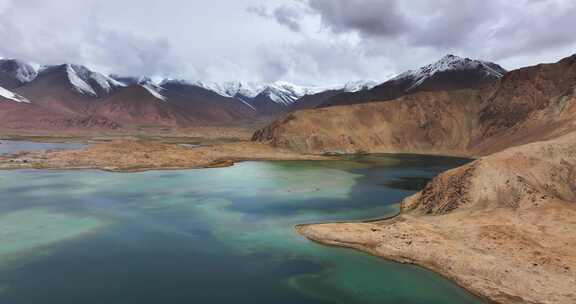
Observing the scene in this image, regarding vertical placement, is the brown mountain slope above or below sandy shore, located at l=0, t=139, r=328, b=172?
above

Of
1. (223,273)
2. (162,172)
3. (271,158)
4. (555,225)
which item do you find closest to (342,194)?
(555,225)

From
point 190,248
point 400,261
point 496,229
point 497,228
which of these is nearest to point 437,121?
point 497,228

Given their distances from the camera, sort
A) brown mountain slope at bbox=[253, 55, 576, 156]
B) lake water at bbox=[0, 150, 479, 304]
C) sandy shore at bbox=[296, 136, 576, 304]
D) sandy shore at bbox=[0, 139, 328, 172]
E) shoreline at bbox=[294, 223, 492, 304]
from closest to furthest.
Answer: lake water at bbox=[0, 150, 479, 304], shoreline at bbox=[294, 223, 492, 304], sandy shore at bbox=[296, 136, 576, 304], sandy shore at bbox=[0, 139, 328, 172], brown mountain slope at bbox=[253, 55, 576, 156]

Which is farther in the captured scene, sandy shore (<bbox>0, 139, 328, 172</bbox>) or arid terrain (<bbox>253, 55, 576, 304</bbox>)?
sandy shore (<bbox>0, 139, 328, 172</bbox>)

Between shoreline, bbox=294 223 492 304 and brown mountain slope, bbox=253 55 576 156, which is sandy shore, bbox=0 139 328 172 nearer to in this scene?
brown mountain slope, bbox=253 55 576 156

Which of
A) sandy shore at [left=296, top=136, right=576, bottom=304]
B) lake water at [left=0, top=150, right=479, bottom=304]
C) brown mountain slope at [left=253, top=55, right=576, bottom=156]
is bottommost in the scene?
lake water at [left=0, top=150, right=479, bottom=304]

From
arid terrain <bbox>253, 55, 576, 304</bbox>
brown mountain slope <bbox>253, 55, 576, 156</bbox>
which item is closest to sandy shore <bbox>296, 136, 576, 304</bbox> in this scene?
arid terrain <bbox>253, 55, 576, 304</bbox>
